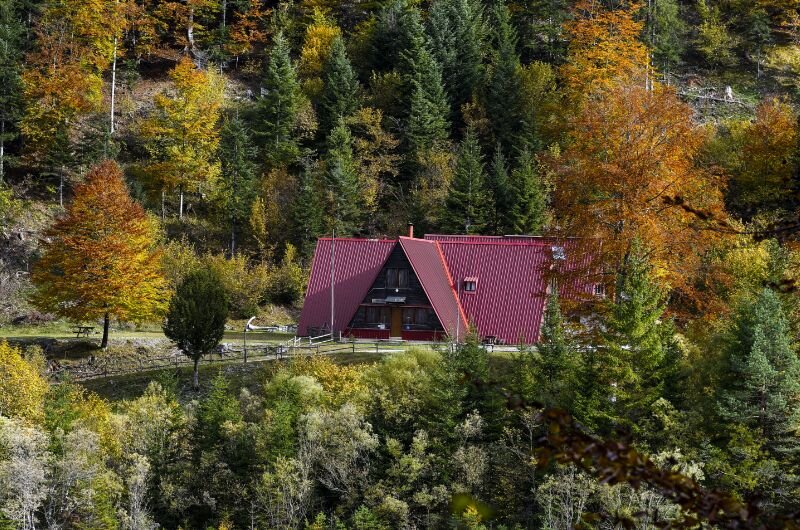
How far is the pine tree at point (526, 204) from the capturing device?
59719 millimetres

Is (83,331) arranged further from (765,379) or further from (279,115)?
(765,379)

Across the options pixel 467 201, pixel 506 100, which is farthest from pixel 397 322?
pixel 506 100

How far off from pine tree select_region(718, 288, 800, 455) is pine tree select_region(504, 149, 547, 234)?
89.2 feet

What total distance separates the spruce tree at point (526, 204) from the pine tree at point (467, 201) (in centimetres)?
175

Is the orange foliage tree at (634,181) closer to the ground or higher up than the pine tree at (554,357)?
higher up

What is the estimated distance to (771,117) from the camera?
61.6 meters

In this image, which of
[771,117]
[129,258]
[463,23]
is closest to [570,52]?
→ [463,23]

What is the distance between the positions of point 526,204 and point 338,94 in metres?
19.8

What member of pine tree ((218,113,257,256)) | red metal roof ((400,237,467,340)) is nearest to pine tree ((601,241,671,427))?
red metal roof ((400,237,467,340))

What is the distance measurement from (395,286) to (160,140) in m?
30.6

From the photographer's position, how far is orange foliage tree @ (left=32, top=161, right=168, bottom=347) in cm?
5106

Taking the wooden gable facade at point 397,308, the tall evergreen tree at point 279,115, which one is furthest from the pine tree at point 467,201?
the tall evergreen tree at point 279,115

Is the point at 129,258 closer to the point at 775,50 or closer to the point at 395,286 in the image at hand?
the point at 395,286

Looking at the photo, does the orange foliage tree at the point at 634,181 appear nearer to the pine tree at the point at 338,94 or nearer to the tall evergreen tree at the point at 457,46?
the pine tree at the point at 338,94
